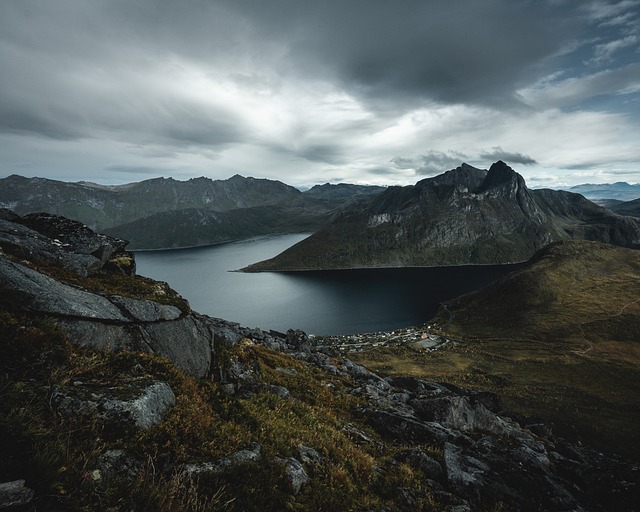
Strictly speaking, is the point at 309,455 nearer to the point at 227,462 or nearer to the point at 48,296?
the point at 227,462

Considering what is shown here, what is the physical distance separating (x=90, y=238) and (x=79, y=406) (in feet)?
67.9

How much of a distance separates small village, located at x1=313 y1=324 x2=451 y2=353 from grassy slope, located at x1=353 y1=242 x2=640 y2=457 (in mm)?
6565

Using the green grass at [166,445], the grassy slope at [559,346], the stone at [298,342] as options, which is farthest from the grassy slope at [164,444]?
the grassy slope at [559,346]

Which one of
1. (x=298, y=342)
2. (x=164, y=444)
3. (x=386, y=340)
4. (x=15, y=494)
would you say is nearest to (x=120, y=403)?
(x=164, y=444)

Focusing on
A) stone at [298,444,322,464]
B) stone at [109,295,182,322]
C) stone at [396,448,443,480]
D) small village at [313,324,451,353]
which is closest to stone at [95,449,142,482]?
stone at [298,444,322,464]

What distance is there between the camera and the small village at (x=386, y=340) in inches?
4289

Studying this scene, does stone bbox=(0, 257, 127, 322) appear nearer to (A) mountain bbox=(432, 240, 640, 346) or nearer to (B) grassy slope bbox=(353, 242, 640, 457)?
(B) grassy slope bbox=(353, 242, 640, 457)

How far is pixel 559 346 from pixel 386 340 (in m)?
55.2

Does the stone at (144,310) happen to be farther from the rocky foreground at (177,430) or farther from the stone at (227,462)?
the stone at (227,462)

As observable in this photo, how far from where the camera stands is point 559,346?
10325cm

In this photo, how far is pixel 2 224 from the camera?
66.1 feet

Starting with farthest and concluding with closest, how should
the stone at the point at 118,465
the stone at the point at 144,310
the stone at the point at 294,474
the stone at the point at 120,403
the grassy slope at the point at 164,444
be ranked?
the stone at the point at 144,310 → the stone at the point at 294,474 → the stone at the point at 120,403 → the stone at the point at 118,465 → the grassy slope at the point at 164,444

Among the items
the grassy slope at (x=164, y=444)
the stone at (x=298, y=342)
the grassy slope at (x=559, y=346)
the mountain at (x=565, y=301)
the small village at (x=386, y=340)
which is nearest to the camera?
the grassy slope at (x=164, y=444)

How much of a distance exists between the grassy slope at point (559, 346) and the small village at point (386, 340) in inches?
258
